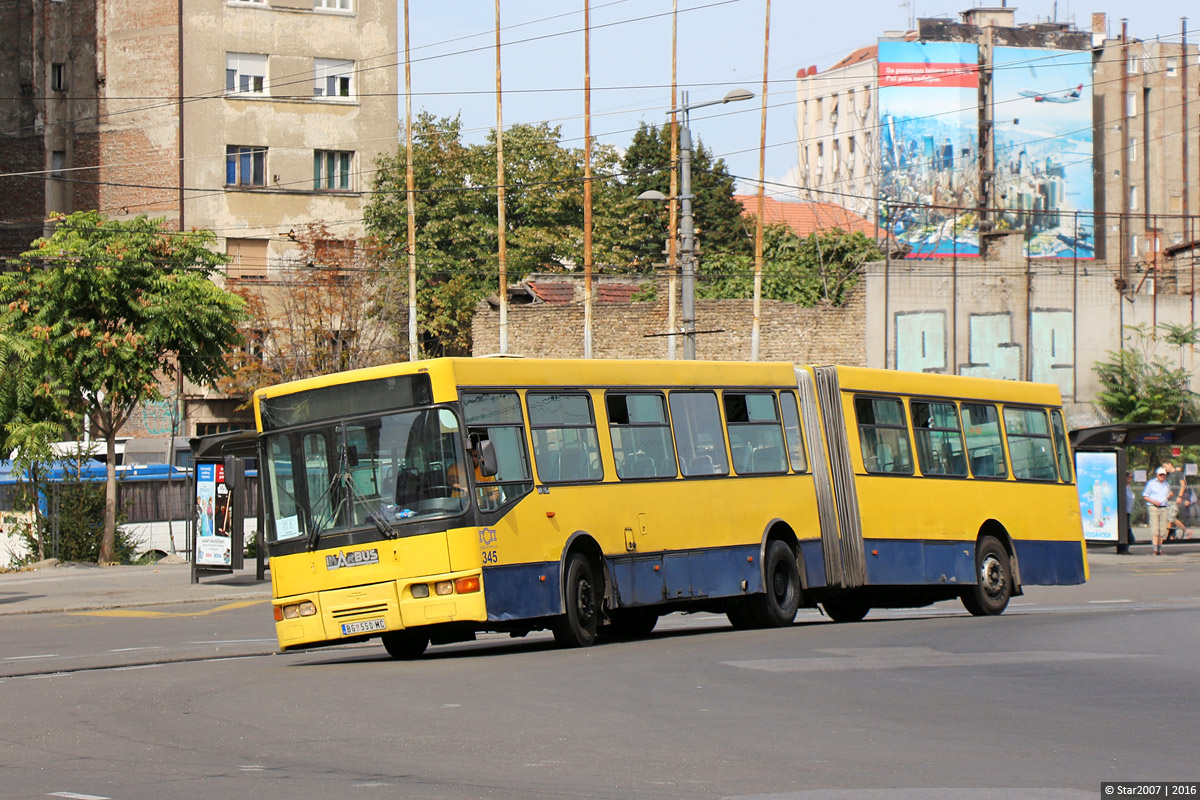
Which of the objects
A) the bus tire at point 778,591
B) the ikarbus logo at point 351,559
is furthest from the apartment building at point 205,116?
the ikarbus logo at point 351,559

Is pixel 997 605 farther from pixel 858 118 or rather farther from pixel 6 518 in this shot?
pixel 858 118

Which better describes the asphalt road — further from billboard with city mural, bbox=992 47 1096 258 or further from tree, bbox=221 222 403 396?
billboard with city mural, bbox=992 47 1096 258

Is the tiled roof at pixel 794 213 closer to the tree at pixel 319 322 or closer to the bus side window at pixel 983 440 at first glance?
the tree at pixel 319 322

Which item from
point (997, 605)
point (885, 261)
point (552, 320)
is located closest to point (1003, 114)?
point (885, 261)

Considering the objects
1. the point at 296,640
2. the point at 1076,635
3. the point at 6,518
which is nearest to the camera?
the point at 296,640

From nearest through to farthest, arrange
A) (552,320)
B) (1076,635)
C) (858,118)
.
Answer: (1076,635) < (552,320) < (858,118)

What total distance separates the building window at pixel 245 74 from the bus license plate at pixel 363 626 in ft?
151

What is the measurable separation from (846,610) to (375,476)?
8255 mm

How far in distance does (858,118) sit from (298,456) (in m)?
84.8

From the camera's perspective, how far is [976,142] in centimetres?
8019

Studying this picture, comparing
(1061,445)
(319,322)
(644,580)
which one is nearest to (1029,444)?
(1061,445)

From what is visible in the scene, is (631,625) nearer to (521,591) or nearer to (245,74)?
(521,591)

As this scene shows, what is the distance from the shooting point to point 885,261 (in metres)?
50.6

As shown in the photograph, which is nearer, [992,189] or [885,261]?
[885,261]
